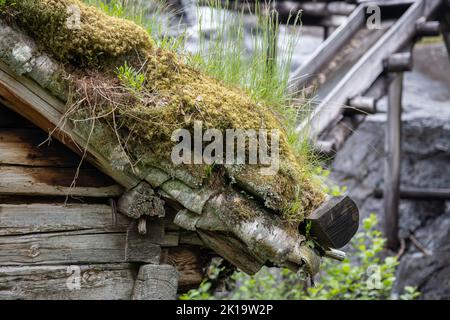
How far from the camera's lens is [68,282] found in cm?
301

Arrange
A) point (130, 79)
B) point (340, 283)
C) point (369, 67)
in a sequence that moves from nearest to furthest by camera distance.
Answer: point (130, 79), point (369, 67), point (340, 283)

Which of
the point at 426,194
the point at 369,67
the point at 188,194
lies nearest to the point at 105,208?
the point at 188,194

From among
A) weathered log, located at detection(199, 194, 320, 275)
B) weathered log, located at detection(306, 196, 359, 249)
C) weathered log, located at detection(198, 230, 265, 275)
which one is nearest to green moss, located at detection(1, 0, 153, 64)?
weathered log, located at detection(199, 194, 320, 275)

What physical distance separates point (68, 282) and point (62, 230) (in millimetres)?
276

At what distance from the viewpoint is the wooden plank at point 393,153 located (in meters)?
7.27

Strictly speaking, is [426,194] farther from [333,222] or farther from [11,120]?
[11,120]

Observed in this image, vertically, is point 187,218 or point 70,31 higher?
point 70,31

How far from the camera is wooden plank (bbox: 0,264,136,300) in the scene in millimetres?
2943

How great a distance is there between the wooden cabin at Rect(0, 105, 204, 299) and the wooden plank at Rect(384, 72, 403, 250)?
496cm

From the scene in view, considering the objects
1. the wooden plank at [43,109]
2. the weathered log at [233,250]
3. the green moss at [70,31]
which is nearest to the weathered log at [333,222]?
the weathered log at [233,250]

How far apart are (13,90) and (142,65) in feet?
2.07

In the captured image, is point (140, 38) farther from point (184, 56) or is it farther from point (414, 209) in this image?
point (414, 209)

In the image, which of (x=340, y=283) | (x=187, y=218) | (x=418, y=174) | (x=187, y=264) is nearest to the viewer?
(x=187, y=218)
